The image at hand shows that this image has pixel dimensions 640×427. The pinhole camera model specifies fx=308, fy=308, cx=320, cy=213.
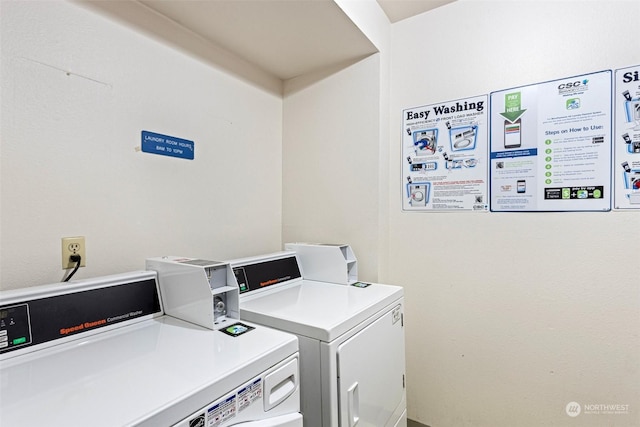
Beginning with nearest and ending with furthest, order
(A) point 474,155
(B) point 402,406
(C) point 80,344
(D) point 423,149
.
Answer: (C) point 80,344 → (B) point 402,406 → (A) point 474,155 → (D) point 423,149

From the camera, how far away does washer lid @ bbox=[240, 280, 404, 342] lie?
108 cm

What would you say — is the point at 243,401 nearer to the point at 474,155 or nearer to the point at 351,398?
the point at 351,398

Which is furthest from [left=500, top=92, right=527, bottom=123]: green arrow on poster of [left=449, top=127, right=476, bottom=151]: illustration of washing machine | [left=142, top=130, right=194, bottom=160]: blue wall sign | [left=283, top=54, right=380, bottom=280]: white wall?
[left=142, top=130, right=194, bottom=160]: blue wall sign

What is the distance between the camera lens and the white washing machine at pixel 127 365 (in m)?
0.64

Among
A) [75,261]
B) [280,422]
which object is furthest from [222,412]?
[75,261]

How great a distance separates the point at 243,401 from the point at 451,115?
172 cm

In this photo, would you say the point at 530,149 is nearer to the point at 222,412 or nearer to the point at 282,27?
the point at 282,27

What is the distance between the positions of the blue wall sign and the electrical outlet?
0.46m

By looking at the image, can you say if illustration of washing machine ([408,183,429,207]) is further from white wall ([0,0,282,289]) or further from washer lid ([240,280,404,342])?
white wall ([0,0,282,289])

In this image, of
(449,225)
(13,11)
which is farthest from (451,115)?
(13,11)

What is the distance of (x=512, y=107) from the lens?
160 cm

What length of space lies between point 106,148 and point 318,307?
3.58 ft

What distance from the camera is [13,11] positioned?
104cm

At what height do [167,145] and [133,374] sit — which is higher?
[167,145]
